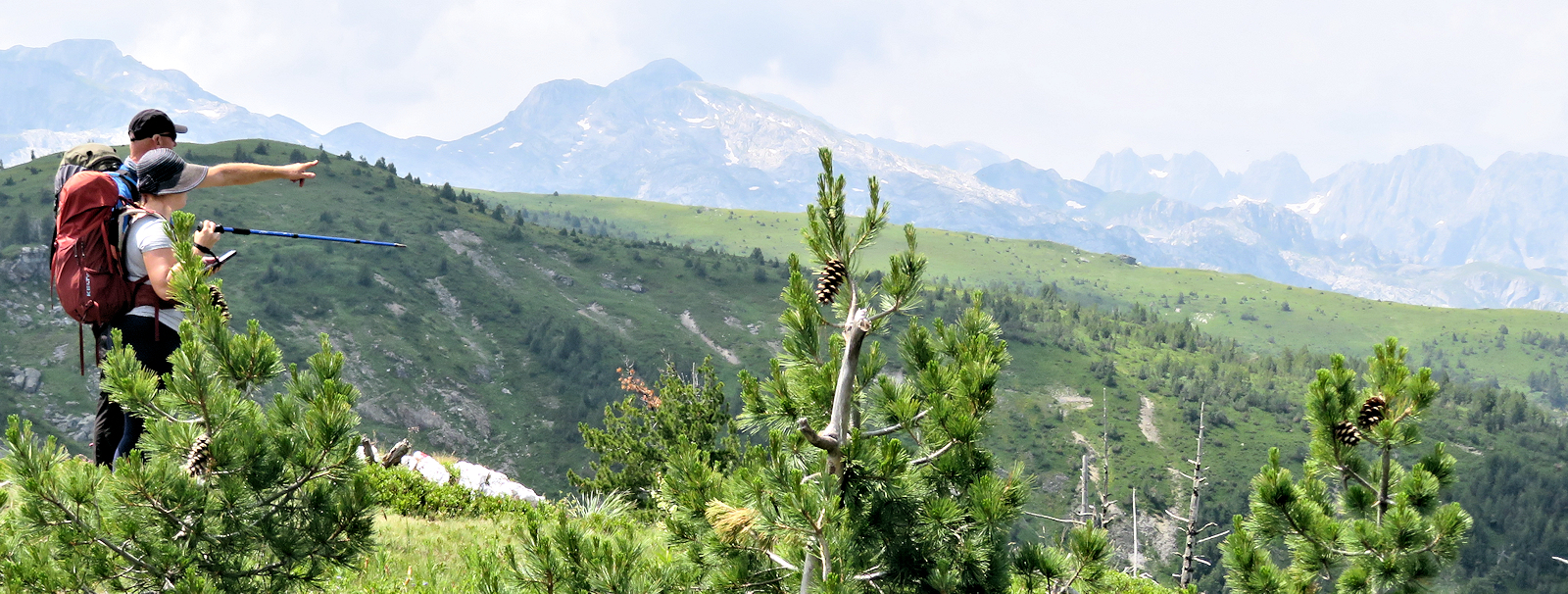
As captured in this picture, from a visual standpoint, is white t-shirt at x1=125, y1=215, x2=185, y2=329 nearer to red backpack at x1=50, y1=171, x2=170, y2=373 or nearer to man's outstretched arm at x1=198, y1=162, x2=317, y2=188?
red backpack at x1=50, y1=171, x2=170, y2=373

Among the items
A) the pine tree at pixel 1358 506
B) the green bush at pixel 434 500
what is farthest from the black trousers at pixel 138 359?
the pine tree at pixel 1358 506

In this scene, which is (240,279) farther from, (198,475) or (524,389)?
(198,475)

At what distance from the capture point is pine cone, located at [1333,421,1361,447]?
316 inches

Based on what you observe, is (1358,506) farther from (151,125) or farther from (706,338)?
(706,338)

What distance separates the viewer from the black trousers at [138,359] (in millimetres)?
5676

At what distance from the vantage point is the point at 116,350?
430cm

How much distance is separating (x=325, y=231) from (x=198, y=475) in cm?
18027

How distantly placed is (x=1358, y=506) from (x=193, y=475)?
365 inches

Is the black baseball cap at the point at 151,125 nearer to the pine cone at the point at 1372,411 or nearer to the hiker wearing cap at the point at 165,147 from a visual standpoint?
the hiker wearing cap at the point at 165,147

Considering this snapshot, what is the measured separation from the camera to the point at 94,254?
5629mm

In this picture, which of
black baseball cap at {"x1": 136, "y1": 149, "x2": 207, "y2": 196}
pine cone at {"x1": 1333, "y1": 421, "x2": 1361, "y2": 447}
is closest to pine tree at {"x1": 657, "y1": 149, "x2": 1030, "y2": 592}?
black baseball cap at {"x1": 136, "y1": 149, "x2": 207, "y2": 196}

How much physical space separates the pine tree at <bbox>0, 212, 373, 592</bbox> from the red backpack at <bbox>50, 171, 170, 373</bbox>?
1.25 m

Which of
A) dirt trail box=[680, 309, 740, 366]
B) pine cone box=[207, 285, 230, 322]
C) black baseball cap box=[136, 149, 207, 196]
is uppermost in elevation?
black baseball cap box=[136, 149, 207, 196]

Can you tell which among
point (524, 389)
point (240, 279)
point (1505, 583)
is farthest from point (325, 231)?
point (1505, 583)
